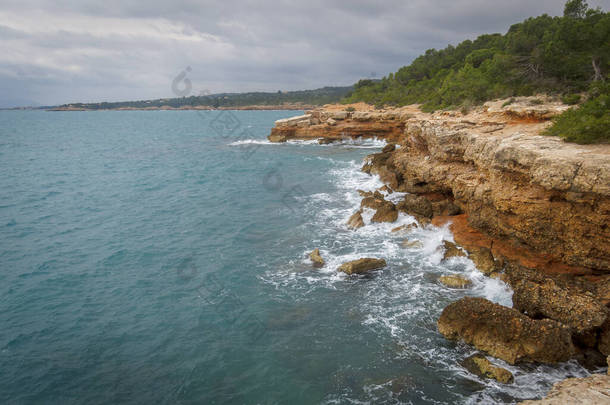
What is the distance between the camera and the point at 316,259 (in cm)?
1569

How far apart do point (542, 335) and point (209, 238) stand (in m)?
15.7

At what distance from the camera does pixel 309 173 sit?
34.6 meters

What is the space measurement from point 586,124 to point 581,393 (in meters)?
9.54

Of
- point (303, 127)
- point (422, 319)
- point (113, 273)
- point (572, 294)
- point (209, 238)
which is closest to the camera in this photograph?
point (572, 294)

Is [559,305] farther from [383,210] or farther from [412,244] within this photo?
[383,210]

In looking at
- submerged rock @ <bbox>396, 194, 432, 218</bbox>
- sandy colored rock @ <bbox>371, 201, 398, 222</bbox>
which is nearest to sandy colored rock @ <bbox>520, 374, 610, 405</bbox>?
submerged rock @ <bbox>396, 194, 432, 218</bbox>

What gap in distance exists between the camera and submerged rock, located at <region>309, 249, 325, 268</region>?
50.9 ft

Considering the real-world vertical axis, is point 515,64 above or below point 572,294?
above

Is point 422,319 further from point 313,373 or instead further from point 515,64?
point 515,64

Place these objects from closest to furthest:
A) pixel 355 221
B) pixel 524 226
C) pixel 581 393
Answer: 1. pixel 581 393
2. pixel 524 226
3. pixel 355 221

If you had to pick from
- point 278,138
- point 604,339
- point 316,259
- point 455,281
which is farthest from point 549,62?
point 278,138

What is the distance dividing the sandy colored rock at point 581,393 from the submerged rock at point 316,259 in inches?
368

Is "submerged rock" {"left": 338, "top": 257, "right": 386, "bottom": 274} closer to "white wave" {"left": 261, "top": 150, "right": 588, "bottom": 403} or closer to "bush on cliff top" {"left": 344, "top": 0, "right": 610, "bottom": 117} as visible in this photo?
"white wave" {"left": 261, "top": 150, "right": 588, "bottom": 403}

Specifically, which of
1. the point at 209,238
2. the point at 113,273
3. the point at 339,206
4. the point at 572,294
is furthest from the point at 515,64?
the point at 113,273
